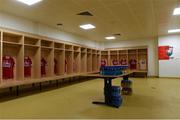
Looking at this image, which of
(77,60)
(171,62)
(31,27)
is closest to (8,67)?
(31,27)

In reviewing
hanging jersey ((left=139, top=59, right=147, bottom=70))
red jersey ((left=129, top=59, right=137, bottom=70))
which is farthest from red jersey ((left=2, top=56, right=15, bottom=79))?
hanging jersey ((left=139, top=59, right=147, bottom=70))

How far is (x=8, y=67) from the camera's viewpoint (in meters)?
5.33

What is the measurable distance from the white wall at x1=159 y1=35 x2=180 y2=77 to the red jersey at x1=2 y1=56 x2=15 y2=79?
883 cm

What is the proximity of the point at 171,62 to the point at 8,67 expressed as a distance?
Answer: 9.28 metres

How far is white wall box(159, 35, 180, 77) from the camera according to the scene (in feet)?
31.8

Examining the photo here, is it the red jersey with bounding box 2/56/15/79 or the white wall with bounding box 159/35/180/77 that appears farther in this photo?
the white wall with bounding box 159/35/180/77

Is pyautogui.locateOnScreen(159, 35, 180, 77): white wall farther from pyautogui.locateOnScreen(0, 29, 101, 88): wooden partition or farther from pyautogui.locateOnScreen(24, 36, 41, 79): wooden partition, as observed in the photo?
pyautogui.locateOnScreen(24, 36, 41, 79): wooden partition

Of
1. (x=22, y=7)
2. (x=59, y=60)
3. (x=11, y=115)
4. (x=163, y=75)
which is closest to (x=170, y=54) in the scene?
(x=163, y=75)

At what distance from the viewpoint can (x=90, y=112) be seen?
340cm

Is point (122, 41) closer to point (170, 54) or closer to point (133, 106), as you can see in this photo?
point (170, 54)

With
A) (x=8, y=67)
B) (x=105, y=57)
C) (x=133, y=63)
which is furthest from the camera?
(x=105, y=57)

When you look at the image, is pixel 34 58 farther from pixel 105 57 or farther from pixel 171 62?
pixel 171 62

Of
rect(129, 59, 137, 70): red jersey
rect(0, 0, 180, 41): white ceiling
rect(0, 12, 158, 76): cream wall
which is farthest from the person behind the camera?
rect(129, 59, 137, 70): red jersey

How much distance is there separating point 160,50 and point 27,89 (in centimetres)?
850
